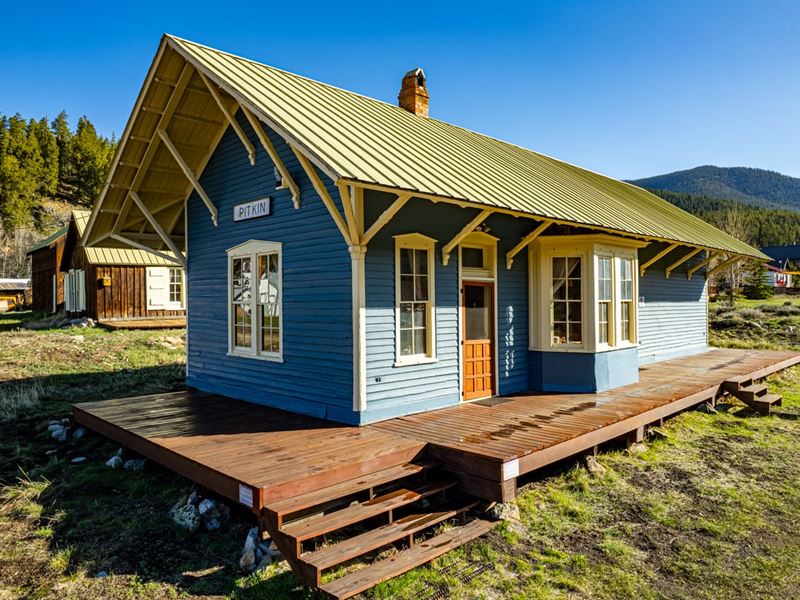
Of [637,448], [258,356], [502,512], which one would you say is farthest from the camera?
[258,356]

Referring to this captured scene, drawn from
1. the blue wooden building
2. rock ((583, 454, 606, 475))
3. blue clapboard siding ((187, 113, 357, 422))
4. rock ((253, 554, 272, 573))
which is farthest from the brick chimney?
rock ((253, 554, 272, 573))

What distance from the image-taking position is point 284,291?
8.08 metres

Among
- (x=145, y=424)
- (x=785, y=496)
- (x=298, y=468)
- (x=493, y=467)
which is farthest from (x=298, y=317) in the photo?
(x=785, y=496)

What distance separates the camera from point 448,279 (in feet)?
26.6

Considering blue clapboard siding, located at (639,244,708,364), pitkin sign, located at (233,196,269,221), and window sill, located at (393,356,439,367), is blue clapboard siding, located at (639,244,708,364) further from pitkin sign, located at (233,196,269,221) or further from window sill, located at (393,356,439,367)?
pitkin sign, located at (233,196,269,221)

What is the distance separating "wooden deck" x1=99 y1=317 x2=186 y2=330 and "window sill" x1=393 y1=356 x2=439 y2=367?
1576 cm

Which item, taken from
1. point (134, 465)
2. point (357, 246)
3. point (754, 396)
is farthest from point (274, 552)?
point (754, 396)

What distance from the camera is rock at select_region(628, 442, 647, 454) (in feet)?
25.0

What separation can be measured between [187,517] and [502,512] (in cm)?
303

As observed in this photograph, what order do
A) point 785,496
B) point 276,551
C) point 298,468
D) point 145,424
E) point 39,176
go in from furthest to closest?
1. point 39,176
2. point 145,424
3. point 785,496
4. point 298,468
5. point 276,551

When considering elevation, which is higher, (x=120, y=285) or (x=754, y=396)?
(x=120, y=285)

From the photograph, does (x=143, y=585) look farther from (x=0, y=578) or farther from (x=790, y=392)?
(x=790, y=392)

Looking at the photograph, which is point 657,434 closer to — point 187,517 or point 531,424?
point 531,424

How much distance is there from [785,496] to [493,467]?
3354mm
